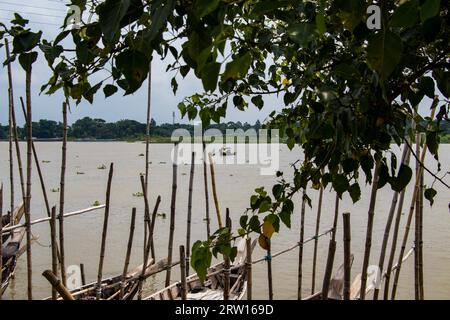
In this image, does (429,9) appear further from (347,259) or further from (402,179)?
(347,259)

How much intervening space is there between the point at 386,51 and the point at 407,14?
4 centimetres

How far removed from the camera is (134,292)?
13.7 ft

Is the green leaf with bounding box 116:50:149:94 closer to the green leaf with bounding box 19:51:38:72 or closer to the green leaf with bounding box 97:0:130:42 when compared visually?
the green leaf with bounding box 97:0:130:42

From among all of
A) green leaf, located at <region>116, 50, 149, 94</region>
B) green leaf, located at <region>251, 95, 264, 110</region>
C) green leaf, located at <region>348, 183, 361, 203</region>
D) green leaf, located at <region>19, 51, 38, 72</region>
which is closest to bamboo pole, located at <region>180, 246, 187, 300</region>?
green leaf, located at <region>251, 95, 264, 110</region>

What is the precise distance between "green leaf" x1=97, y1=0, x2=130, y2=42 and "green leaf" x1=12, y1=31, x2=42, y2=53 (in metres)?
0.17

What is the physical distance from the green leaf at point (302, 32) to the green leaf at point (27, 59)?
33 centimetres

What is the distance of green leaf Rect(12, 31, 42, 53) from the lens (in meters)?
0.58

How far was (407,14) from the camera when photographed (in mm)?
416

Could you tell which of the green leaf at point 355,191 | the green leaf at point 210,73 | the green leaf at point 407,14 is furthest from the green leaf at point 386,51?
the green leaf at point 355,191

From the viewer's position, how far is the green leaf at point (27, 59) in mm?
615

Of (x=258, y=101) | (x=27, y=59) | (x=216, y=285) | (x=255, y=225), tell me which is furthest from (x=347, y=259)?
(x=216, y=285)
